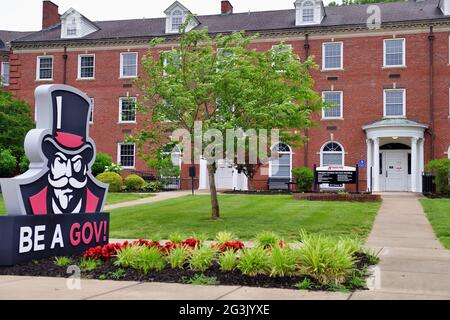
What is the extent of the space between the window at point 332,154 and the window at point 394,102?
3.33m

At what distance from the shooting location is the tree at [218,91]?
15609 millimetres

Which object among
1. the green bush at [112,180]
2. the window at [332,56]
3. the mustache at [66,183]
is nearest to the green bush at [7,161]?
the green bush at [112,180]

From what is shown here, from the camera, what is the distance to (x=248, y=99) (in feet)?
53.3

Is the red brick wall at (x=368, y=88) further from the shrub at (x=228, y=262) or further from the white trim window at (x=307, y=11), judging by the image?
the shrub at (x=228, y=262)

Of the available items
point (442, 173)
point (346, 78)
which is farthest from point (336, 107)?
point (442, 173)

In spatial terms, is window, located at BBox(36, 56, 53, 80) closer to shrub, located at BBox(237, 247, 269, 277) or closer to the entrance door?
the entrance door

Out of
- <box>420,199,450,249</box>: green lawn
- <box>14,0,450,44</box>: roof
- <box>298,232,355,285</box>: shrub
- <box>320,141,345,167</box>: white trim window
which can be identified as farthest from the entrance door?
<box>298,232,355,285</box>: shrub

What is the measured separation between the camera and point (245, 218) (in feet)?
56.1

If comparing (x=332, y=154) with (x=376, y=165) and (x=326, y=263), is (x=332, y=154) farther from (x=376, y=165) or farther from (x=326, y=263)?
(x=326, y=263)

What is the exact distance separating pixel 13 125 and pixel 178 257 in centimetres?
2525

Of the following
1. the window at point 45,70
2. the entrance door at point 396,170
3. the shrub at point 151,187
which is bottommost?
the shrub at point 151,187
